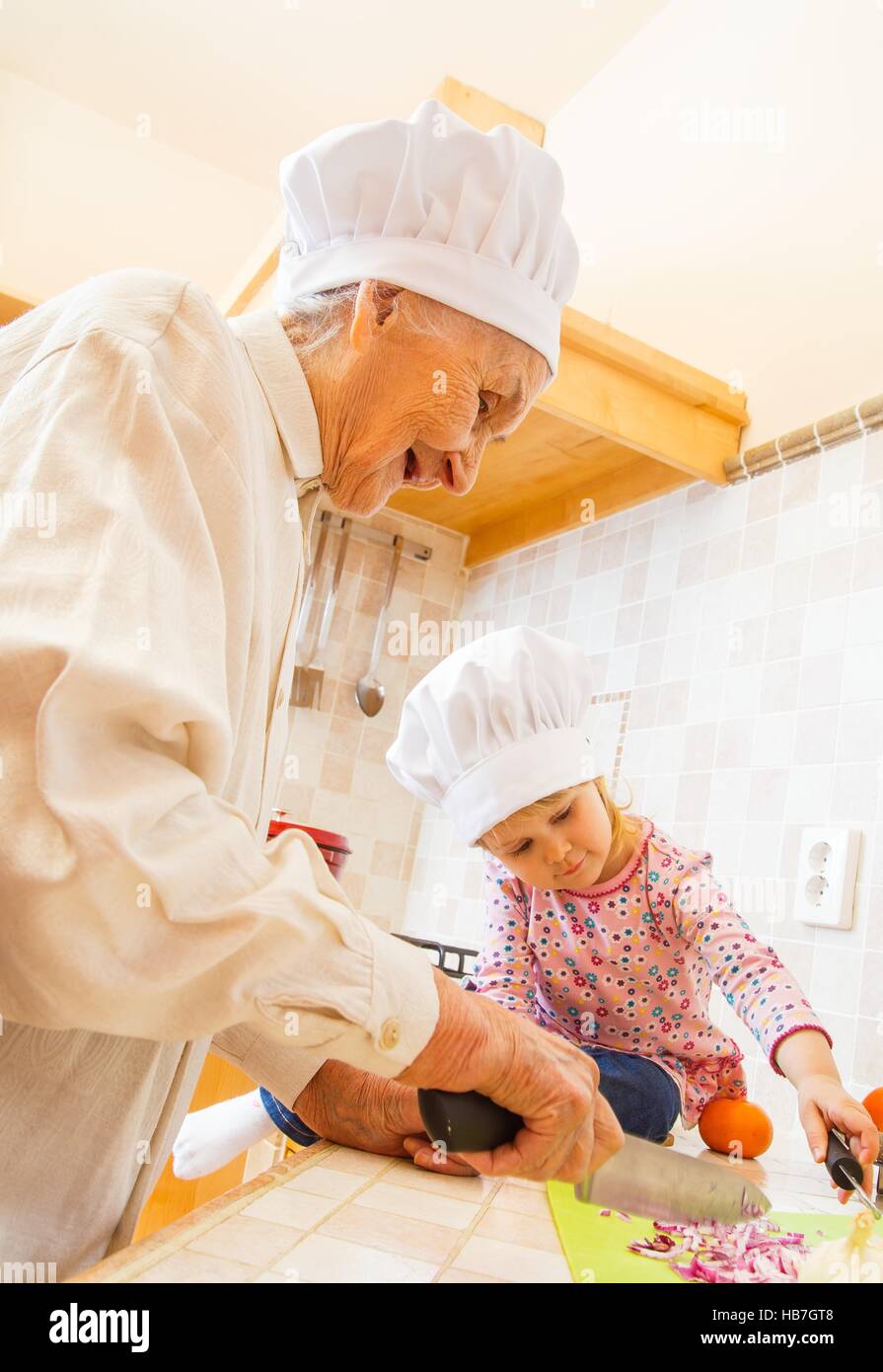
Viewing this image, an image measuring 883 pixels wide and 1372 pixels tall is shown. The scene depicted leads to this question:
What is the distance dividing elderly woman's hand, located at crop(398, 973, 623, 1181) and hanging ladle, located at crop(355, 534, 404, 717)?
227 centimetres

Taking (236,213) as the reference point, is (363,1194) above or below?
below

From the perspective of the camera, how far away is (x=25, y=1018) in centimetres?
45

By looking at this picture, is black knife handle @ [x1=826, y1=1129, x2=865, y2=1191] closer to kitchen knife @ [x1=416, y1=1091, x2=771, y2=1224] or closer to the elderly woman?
kitchen knife @ [x1=416, y1=1091, x2=771, y2=1224]

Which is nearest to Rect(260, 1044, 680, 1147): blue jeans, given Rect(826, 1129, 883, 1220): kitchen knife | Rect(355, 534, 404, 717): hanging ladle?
Rect(826, 1129, 883, 1220): kitchen knife

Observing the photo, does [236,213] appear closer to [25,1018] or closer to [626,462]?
[626,462]

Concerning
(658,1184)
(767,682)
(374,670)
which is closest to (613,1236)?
(658,1184)

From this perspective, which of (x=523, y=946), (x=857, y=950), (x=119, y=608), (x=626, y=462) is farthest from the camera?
(x=626, y=462)

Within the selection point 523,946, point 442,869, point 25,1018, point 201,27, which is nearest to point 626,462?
point 442,869

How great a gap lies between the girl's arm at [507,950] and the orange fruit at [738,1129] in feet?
0.84

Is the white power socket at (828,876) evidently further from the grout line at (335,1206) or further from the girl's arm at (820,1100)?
the grout line at (335,1206)

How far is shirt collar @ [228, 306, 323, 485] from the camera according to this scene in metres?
0.72

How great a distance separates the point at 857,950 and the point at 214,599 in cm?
128

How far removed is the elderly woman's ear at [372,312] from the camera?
75 cm

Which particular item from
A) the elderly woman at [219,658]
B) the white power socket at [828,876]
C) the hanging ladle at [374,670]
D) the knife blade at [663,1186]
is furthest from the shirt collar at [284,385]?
the hanging ladle at [374,670]
